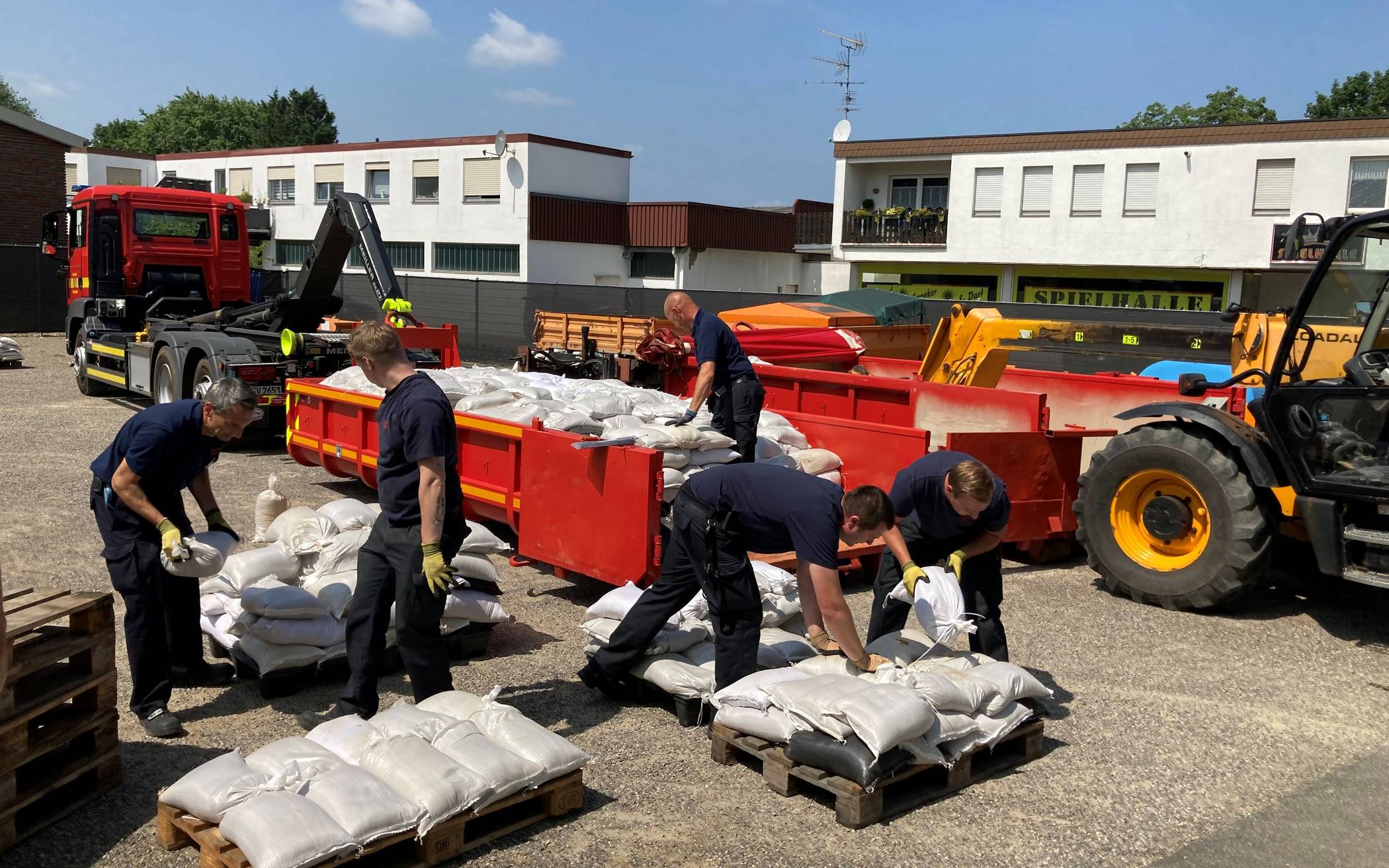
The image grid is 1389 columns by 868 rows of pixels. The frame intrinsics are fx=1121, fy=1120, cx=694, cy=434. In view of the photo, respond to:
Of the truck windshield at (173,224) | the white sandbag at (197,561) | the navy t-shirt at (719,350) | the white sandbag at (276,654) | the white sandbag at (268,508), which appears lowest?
the white sandbag at (276,654)

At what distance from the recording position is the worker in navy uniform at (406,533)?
189 inches

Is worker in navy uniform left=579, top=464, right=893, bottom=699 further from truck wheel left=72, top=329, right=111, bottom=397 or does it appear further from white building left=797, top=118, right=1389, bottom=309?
white building left=797, top=118, right=1389, bottom=309

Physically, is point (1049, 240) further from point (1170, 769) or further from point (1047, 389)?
point (1170, 769)

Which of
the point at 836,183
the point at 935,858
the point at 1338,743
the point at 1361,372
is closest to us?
the point at 935,858

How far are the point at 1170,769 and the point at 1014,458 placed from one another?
3.65 meters

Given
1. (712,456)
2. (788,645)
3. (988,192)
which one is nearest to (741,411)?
(712,456)

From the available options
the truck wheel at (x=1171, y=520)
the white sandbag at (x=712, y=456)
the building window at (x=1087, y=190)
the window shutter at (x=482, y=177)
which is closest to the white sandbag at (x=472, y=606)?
the white sandbag at (x=712, y=456)

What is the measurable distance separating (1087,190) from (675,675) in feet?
97.5

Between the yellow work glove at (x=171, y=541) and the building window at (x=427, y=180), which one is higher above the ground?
the building window at (x=427, y=180)

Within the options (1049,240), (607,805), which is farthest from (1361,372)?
(1049,240)

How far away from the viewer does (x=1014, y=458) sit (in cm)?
845

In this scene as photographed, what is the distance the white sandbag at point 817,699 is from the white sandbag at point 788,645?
31.5 inches

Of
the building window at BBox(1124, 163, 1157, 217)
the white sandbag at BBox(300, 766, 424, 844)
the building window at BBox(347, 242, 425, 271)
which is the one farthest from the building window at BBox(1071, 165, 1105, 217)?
the white sandbag at BBox(300, 766, 424, 844)

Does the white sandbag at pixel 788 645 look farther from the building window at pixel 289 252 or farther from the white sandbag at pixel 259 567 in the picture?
the building window at pixel 289 252
